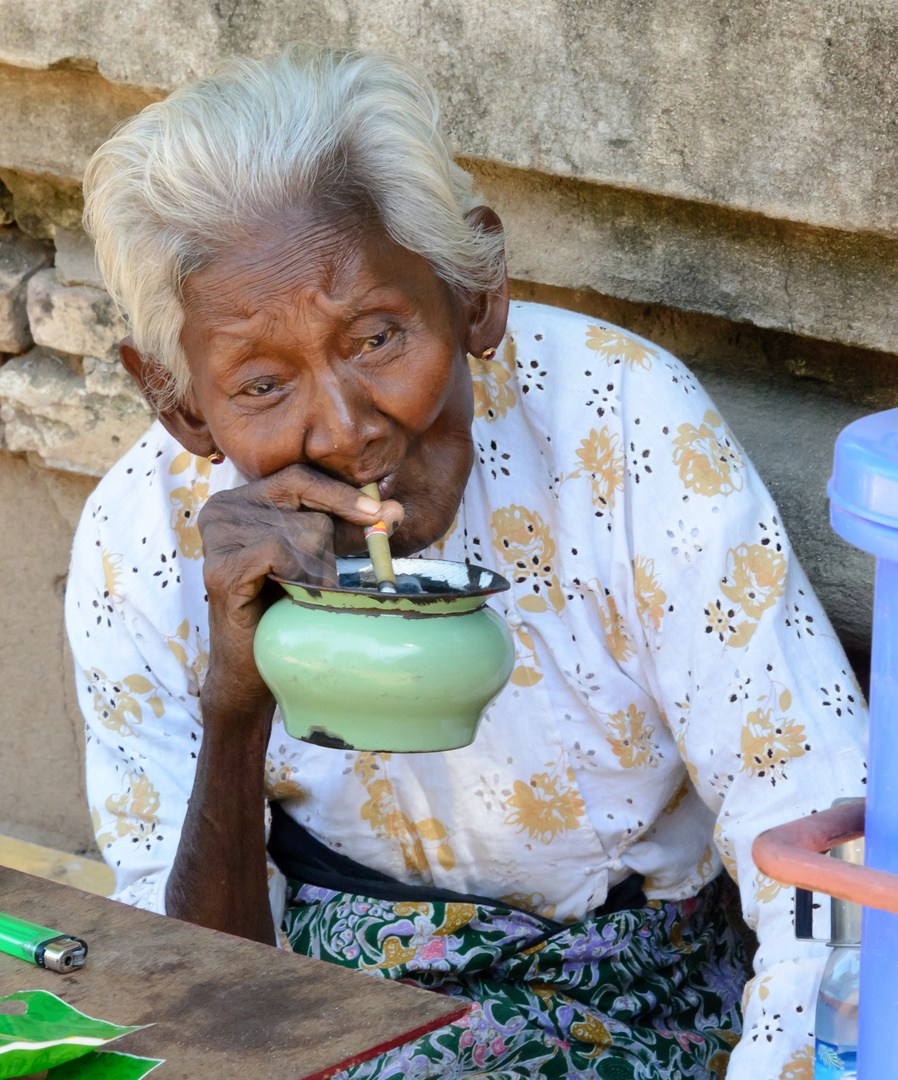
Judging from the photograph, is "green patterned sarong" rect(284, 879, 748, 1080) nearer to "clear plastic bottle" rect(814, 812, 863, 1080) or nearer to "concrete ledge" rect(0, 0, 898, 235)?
"clear plastic bottle" rect(814, 812, 863, 1080)

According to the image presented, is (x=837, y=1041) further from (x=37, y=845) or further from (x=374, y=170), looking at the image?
(x=37, y=845)

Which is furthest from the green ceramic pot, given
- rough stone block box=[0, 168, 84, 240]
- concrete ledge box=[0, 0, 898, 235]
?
rough stone block box=[0, 168, 84, 240]

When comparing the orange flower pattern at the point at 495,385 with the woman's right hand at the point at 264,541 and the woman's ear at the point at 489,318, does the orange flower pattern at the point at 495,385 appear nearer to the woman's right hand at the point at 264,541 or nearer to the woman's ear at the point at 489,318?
the woman's ear at the point at 489,318

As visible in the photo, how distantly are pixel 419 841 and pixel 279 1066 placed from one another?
1.10 m

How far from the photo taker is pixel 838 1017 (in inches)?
43.1

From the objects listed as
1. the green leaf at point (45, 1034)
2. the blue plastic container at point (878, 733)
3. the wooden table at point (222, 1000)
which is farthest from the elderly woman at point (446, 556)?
the blue plastic container at point (878, 733)

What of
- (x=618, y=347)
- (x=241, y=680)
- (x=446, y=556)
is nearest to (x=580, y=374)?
(x=618, y=347)

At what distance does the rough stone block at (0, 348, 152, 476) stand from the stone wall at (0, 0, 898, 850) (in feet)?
0.57

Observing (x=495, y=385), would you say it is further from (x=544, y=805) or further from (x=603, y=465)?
(x=544, y=805)

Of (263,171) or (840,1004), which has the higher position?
(263,171)

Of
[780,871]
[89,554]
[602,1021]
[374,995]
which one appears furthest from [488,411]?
[780,871]

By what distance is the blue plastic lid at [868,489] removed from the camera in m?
0.88

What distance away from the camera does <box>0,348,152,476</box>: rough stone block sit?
3107mm

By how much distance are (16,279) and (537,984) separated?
6.67 ft
